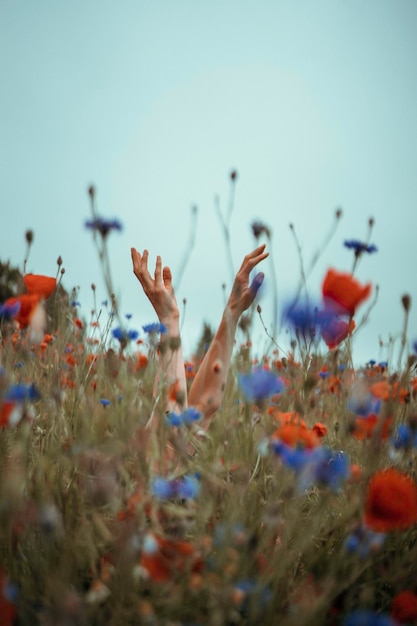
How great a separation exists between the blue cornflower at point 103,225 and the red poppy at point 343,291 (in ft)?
2.17

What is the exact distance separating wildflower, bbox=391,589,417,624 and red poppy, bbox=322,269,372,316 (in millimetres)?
643

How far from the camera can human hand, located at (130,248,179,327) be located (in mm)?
2438

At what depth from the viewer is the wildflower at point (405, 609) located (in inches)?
42.4

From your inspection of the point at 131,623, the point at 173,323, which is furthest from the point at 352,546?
the point at 173,323

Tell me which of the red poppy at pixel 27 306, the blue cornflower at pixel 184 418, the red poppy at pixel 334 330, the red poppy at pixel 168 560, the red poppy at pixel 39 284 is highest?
the red poppy at pixel 39 284

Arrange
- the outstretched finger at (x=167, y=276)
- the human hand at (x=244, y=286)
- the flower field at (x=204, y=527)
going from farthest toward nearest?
the outstretched finger at (x=167, y=276), the human hand at (x=244, y=286), the flower field at (x=204, y=527)

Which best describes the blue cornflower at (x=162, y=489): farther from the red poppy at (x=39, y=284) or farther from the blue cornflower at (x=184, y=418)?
the red poppy at (x=39, y=284)

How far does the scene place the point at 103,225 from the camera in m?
1.64

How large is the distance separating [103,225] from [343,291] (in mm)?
746

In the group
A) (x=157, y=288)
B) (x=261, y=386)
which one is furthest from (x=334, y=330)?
(x=157, y=288)

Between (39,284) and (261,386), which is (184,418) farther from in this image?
(39,284)

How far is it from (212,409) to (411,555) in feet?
3.00

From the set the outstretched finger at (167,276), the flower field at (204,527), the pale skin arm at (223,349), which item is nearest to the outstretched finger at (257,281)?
the pale skin arm at (223,349)

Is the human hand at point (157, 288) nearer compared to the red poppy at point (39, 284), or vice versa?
the red poppy at point (39, 284)
